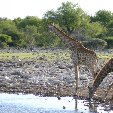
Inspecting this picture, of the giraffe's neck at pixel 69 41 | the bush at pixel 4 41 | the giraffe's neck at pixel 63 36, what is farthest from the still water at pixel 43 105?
the bush at pixel 4 41

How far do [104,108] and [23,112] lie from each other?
300 cm

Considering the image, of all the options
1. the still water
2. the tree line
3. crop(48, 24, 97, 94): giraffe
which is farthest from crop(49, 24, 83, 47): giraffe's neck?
the tree line

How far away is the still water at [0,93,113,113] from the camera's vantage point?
61.0ft

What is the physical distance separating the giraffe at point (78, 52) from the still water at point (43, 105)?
172 centimetres

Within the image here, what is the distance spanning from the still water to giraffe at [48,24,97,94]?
172 centimetres

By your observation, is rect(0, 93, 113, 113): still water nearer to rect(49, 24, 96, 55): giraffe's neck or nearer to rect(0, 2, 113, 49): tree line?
rect(49, 24, 96, 55): giraffe's neck

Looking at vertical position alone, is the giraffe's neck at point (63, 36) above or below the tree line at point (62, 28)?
below

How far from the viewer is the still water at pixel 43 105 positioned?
18.6 m

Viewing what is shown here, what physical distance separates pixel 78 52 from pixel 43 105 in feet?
11.0

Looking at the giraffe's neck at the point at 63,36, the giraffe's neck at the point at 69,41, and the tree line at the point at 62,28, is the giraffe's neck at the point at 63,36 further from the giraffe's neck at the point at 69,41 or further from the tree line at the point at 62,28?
the tree line at the point at 62,28

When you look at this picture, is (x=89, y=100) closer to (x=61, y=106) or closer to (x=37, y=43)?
(x=61, y=106)

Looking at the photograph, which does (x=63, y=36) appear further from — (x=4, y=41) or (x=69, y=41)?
(x=4, y=41)

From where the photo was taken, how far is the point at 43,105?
20.2m

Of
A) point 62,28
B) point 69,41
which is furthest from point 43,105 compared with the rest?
point 62,28
